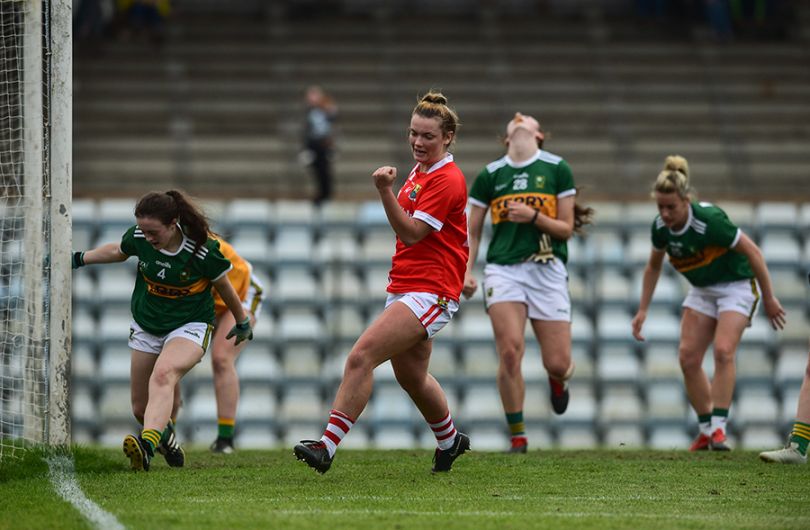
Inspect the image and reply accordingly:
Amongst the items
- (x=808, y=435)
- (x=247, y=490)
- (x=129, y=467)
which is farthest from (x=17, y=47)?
(x=808, y=435)

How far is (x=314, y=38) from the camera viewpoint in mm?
21859

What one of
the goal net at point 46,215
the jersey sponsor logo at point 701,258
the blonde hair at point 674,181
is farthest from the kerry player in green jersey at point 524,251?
the goal net at point 46,215

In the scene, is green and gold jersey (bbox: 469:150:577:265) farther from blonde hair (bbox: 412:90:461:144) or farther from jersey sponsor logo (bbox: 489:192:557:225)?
blonde hair (bbox: 412:90:461:144)

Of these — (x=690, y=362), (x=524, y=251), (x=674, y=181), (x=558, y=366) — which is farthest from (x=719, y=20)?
(x=558, y=366)

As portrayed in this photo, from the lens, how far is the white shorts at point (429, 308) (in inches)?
309

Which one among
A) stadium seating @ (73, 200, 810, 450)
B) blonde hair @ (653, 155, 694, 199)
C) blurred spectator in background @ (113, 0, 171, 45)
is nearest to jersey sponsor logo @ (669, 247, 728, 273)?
blonde hair @ (653, 155, 694, 199)

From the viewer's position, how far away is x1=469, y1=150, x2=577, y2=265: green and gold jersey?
10.1 metres

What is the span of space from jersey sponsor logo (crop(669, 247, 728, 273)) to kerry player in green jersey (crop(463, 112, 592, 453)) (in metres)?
0.88

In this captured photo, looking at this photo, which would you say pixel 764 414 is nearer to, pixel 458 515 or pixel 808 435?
pixel 808 435

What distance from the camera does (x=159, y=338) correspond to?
889cm

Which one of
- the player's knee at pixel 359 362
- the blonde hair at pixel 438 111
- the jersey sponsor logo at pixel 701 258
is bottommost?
the player's knee at pixel 359 362

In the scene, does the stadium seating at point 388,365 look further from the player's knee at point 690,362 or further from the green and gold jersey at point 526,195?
the green and gold jersey at point 526,195

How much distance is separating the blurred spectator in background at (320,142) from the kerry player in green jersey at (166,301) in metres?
8.44

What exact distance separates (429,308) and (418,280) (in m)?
0.17
